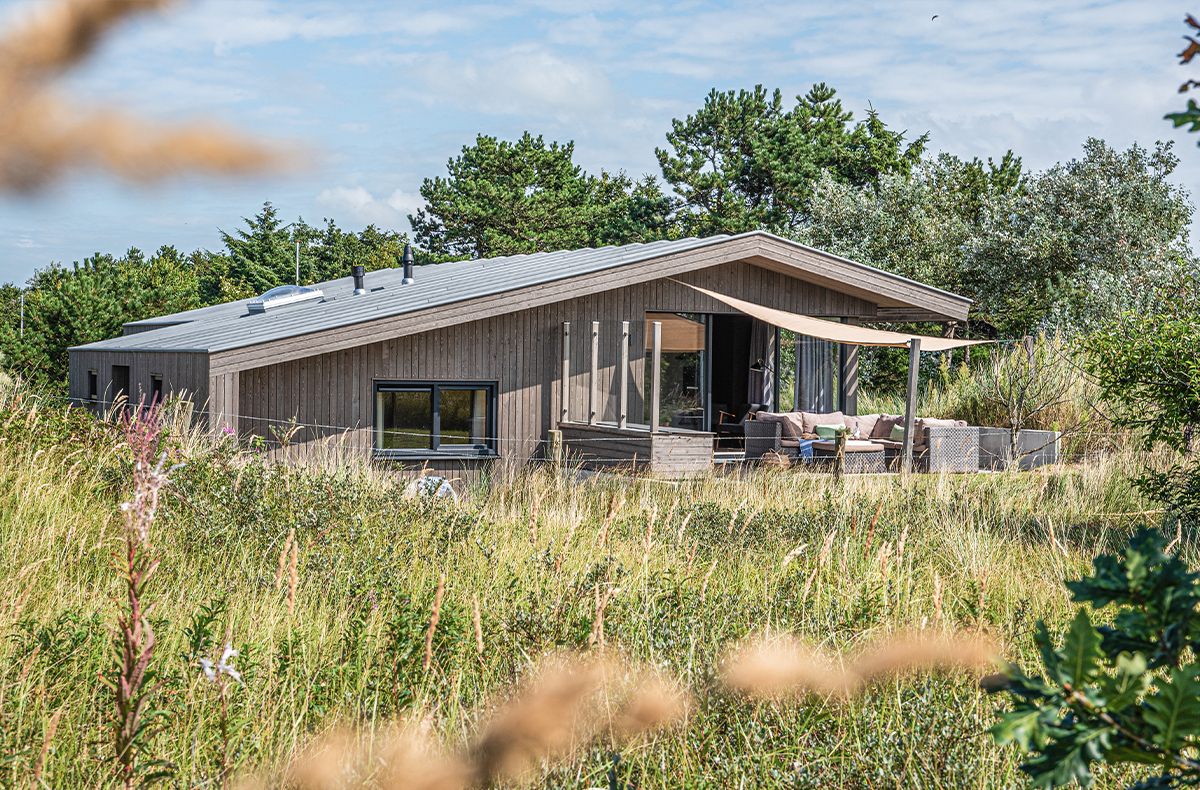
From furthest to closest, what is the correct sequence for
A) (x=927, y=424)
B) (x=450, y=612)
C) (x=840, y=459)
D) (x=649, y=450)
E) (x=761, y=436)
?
(x=761, y=436), (x=927, y=424), (x=649, y=450), (x=840, y=459), (x=450, y=612)

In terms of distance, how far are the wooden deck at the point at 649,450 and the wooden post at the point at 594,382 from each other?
14.6 inches

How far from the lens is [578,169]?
37.0m

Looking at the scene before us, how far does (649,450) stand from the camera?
11.9m

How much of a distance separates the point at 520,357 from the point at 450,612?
9.25 meters

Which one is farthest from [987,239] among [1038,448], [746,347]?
[1038,448]

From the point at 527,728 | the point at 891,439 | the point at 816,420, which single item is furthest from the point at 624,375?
the point at 527,728

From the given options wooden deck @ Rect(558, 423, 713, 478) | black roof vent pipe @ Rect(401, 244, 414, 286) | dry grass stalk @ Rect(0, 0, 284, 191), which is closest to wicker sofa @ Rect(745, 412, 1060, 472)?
wooden deck @ Rect(558, 423, 713, 478)

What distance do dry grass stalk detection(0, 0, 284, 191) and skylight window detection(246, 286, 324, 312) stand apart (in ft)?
54.1

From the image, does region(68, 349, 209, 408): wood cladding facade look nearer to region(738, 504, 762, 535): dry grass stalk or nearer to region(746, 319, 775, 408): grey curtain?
region(738, 504, 762, 535): dry grass stalk

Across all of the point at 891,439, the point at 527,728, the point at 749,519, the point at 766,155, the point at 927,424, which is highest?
the point at 766,155

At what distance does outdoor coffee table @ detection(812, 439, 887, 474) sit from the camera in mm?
12648

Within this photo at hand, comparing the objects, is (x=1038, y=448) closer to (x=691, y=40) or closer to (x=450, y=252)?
(x=691, y=40)

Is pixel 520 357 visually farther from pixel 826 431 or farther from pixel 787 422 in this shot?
pixel 826 431

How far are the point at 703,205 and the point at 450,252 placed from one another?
991cm
